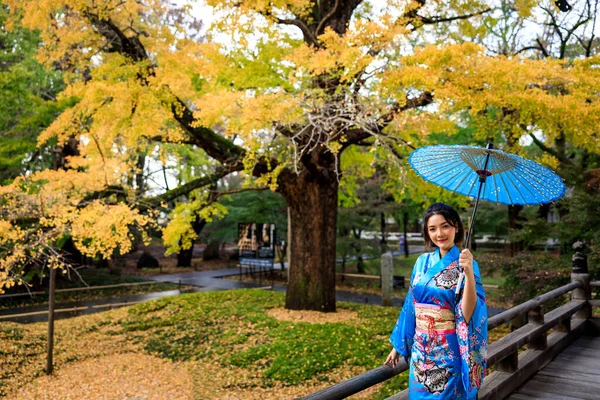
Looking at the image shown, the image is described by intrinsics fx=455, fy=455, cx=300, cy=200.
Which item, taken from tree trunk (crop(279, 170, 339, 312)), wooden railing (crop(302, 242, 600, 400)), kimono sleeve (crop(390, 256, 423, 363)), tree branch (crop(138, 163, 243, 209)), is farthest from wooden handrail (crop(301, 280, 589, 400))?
tree branch (crop(138, 163, 243, 209))

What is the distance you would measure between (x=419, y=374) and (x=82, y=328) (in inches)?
451

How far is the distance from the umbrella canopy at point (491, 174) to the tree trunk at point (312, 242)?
850 centimetres

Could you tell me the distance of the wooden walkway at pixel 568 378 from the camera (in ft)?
15.1

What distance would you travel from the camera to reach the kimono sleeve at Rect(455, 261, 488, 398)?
256 cm

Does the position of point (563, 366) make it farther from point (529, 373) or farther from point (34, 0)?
point (34, 0)

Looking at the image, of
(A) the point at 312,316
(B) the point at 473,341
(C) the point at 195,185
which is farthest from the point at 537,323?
(C) the point at 195,185

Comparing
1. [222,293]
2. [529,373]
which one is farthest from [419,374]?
[222,293]

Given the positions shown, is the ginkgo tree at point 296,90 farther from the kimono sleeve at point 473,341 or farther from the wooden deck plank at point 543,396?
the kimono sleeve at point 473,341

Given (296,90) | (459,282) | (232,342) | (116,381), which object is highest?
(296,90)

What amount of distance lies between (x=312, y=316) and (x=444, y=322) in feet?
29.2

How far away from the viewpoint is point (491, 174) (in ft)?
9.91

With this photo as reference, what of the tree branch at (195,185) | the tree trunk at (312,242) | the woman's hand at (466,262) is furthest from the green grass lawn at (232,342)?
the woman's hand at (466,262)

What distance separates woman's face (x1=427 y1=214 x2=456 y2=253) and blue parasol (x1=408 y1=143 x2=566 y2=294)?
0.32 metres

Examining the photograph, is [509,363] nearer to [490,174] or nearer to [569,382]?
[569,382]
